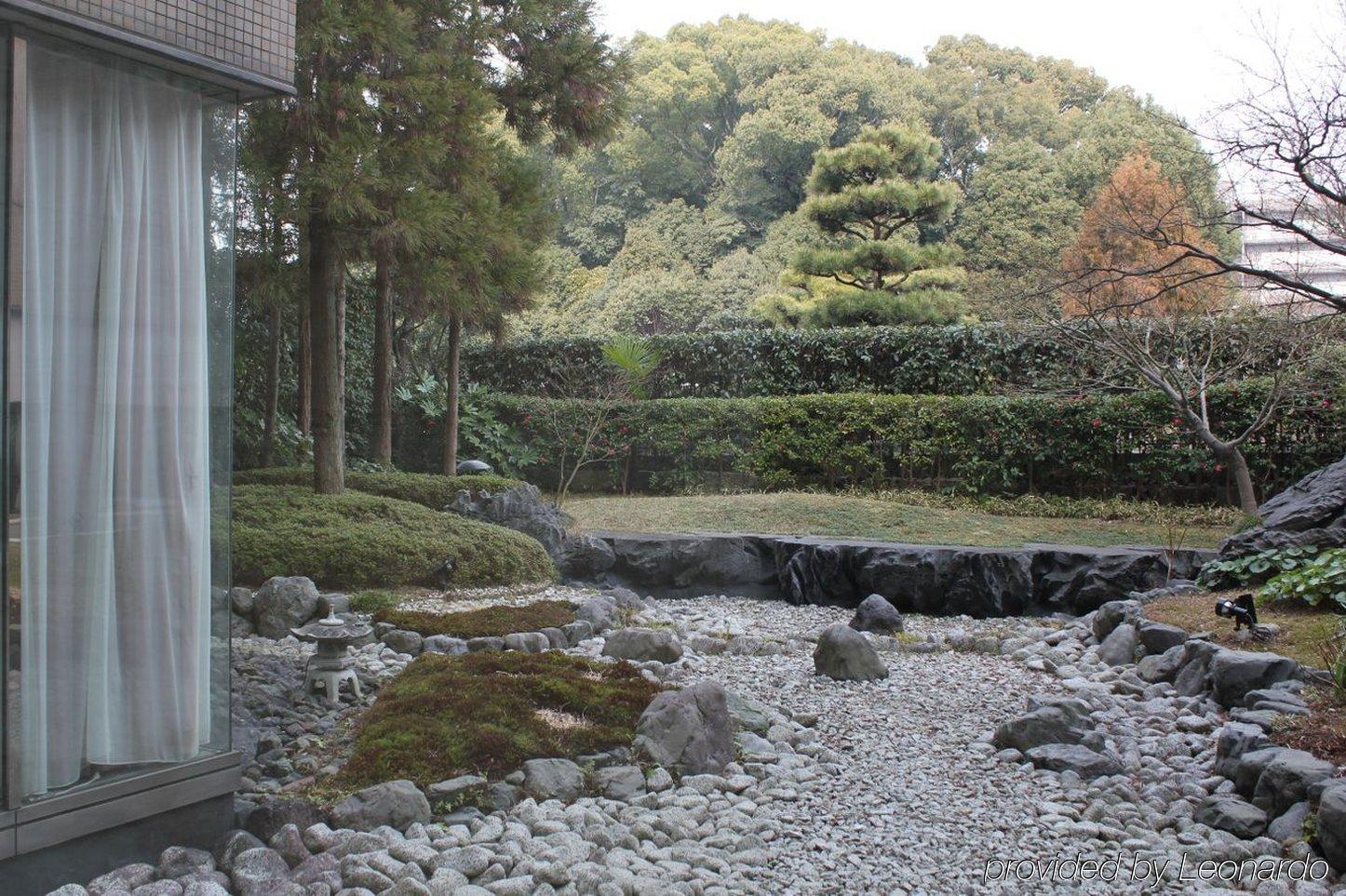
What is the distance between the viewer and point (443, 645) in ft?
16.1

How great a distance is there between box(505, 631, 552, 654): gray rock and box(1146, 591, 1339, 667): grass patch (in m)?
3.23

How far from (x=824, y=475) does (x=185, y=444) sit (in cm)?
828

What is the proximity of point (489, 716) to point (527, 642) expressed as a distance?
1483mm

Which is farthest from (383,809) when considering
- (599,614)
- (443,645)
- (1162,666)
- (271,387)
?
(271,387)

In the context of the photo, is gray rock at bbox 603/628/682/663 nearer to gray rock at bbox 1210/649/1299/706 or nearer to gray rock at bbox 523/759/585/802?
gray rock at bbox 523/759/585/802

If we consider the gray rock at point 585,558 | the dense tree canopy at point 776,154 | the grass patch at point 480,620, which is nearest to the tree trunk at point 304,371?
the gray rock at point 585,558

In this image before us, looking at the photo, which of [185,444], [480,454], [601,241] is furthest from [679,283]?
[185,444]

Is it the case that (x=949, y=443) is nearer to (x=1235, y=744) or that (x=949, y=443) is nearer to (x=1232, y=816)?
(x=1235, y=744)

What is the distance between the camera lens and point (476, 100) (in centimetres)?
735

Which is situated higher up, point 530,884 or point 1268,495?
point 1268,495

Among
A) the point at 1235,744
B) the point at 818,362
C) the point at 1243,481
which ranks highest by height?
the point at 818,362

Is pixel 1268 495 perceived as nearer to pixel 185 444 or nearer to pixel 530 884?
pixel 530 884

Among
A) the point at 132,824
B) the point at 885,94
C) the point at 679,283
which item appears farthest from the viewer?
the point at 885,94

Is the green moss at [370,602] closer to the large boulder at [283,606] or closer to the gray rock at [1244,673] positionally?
the large boulder at [283,606]
